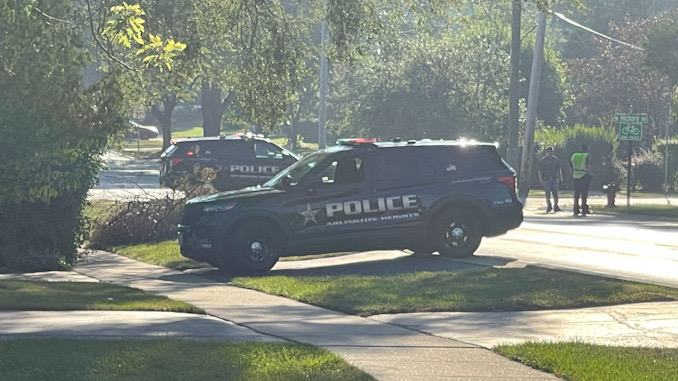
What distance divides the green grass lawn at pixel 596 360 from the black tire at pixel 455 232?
8351 mm

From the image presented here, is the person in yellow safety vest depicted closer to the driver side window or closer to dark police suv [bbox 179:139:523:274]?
dark police suv [bbox 179:139:523:274]

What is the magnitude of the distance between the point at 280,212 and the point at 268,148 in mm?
14787

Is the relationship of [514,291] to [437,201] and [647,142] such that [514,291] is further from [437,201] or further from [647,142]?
[647,142]

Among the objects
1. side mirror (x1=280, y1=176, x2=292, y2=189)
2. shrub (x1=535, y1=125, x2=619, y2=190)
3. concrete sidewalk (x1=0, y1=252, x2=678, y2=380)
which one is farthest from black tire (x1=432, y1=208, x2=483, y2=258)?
shrub (x1=535, y1=125, x2=619, y2=190)

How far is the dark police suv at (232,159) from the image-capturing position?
32.7 metres

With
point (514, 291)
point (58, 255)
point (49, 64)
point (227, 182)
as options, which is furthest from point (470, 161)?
point (227, 182)

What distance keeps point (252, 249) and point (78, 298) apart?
4398 millimetres

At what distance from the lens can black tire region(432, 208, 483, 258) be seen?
63.8 feet

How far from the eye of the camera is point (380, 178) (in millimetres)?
19219

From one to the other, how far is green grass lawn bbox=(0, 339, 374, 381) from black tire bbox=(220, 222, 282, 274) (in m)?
7.68

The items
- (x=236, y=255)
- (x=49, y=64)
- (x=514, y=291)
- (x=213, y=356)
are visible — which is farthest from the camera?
(x=236, y=255)

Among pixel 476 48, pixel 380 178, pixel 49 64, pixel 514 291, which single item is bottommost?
pixel 514 291

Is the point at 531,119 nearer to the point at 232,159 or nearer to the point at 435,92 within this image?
the point at 232,159

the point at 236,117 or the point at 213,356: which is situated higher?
the point at 236,117
